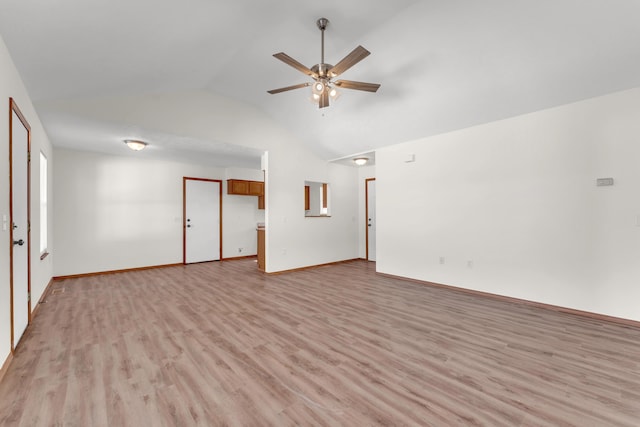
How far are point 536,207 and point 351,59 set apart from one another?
3.04 m

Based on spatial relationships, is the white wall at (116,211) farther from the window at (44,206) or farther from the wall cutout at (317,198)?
the wall cutout at (317,198)

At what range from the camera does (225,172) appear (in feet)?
24.2

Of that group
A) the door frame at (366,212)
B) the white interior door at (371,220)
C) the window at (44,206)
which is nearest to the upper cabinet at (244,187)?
the door frame at (366,212)

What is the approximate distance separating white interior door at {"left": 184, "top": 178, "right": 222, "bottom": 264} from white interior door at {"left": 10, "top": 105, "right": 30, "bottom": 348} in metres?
3.74

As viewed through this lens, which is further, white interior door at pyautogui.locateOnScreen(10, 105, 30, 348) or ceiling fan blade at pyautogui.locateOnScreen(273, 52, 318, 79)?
ceiling fan blade at pyautogui.locateOnScreen(273, 52, 318, 79)

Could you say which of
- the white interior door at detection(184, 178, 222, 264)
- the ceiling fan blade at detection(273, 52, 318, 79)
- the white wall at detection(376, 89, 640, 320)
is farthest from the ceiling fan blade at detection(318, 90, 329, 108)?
the white interior door at detection(184, 178, 222, 264)

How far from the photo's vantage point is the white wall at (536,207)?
3105 millimetres

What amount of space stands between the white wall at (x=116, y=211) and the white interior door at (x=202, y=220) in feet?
0.58

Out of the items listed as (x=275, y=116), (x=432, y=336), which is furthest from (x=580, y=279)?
(x=275, y=116)

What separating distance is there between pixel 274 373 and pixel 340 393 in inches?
21.2

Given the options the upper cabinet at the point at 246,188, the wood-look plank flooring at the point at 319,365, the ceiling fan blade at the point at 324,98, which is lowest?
the wood-look plank flooring at the point at 319,365

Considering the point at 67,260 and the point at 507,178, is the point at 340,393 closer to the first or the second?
the point at 507,178

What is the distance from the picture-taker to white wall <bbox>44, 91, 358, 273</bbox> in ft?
13.4

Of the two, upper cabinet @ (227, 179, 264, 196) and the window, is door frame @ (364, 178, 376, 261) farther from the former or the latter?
the window
